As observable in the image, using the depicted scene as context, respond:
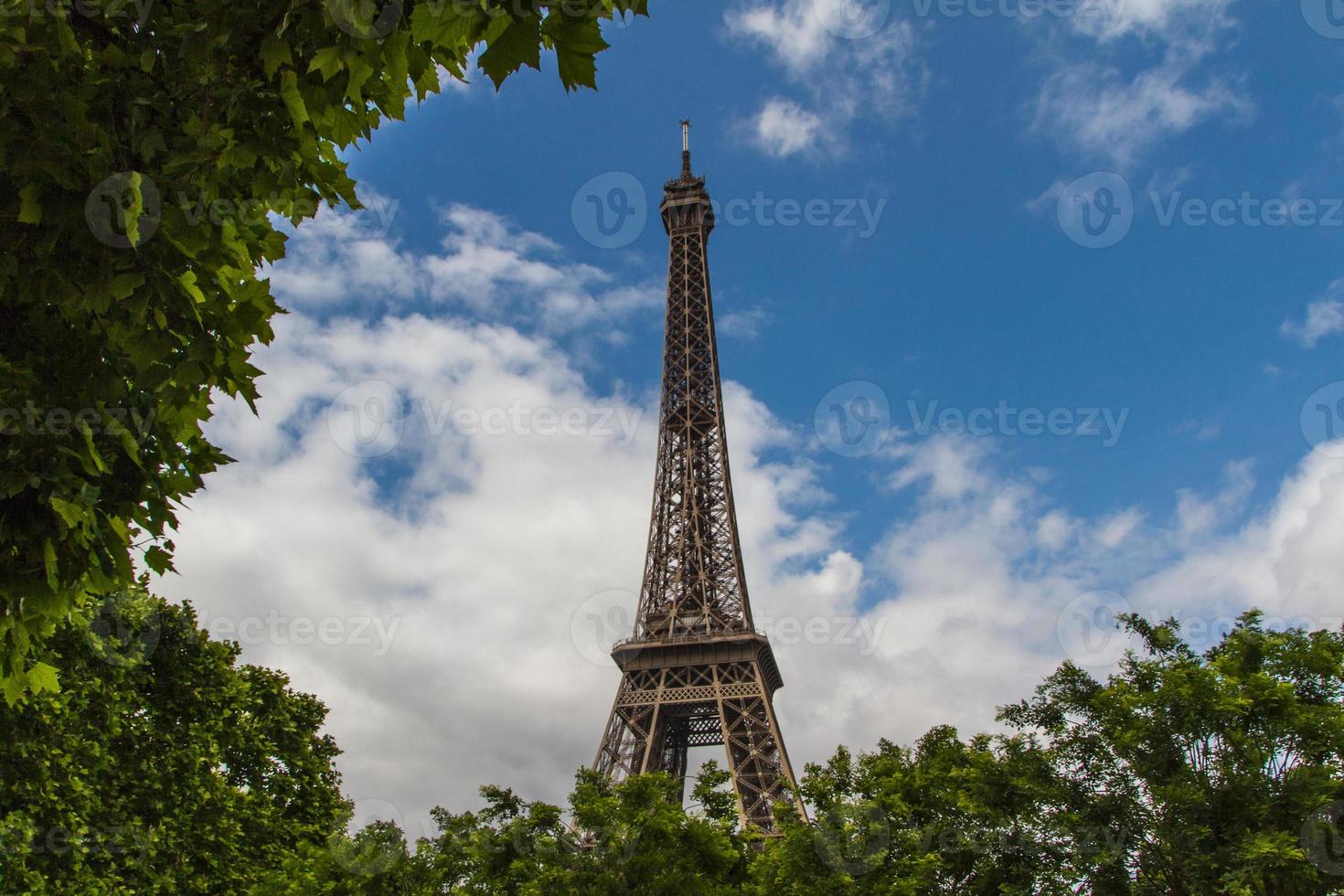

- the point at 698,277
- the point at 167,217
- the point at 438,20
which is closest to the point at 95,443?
the point at 167,217

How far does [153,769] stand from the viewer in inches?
862

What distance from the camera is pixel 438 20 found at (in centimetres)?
372

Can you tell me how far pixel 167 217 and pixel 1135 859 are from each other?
20490 mm

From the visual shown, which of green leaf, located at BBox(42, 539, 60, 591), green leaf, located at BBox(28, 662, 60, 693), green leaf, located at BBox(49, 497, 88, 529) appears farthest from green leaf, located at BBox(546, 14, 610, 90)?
green leaf, located at BBox(28, 662, 60, 693)

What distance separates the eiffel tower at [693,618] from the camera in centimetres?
4994

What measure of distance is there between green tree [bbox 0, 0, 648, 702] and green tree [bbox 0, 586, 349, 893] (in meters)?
15.6

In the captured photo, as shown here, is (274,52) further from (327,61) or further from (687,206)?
(687,206)

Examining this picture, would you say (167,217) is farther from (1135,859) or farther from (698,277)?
(698,277)

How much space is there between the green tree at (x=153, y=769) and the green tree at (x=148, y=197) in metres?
15.6

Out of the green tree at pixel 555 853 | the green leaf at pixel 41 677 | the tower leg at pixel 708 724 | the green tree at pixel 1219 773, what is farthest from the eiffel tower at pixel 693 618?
the green leaf at pixel 41 677

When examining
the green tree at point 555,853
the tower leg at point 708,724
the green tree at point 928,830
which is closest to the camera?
the green tree at point 928,830

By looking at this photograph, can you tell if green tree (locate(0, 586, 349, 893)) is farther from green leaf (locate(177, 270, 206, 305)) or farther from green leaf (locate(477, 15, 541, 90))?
green leaf (locate(477, 15, 541, 90))

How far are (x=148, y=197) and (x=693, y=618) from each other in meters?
52.7

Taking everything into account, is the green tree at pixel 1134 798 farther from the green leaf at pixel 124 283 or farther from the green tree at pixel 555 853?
the green leaf at pixel 124 283
